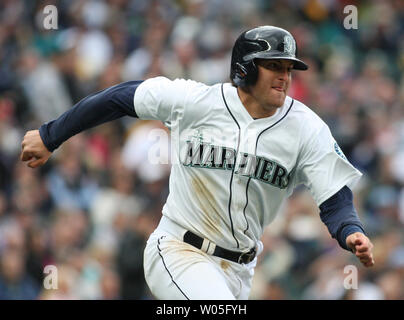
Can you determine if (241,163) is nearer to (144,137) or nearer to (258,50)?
(258,50)

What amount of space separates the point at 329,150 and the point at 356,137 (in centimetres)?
551

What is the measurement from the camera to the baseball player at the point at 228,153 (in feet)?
17.4

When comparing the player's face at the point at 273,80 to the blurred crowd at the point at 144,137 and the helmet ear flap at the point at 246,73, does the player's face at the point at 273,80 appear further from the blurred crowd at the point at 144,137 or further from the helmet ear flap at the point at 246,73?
the blurred crowd at the point at 144,137

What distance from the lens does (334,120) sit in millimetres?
10898

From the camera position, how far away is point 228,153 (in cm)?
538

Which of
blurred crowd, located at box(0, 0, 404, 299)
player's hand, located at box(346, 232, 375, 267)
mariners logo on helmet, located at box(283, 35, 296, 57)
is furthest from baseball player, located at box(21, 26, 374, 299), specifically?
blurred crowd, located at box(0, 0, 404, 299)

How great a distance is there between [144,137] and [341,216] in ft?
17.5

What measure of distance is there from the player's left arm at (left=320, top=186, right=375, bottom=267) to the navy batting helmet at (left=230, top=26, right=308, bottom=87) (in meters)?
0.81

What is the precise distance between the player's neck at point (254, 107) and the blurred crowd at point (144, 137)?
348 centimetres

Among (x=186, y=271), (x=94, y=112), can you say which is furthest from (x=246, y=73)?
(x=186, y=271)

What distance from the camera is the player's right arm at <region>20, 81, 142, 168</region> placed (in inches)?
215

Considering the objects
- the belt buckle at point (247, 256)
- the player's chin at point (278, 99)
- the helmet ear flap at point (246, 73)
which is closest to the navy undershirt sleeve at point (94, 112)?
the helmet ear flap at point (246, 73)

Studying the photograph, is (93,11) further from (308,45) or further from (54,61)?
(308,45)

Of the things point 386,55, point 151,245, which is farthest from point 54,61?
point 151,245
